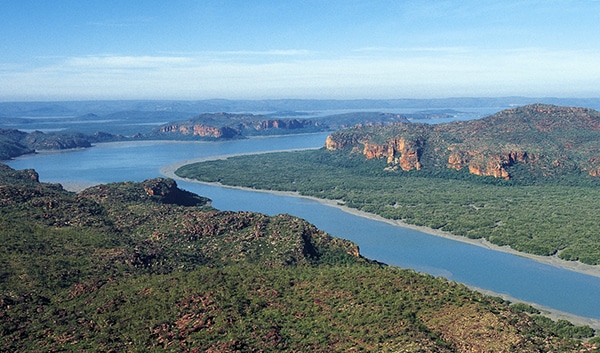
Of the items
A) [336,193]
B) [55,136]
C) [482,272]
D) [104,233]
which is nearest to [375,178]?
[336,193]

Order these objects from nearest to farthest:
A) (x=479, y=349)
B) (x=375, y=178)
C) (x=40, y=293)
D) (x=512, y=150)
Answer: (x=479, y=349) → (x=40, y=293) → (x=512, y=150) → (x=375, y=178)

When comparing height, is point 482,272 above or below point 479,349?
below

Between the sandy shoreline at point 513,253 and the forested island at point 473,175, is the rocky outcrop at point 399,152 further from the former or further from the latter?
the sandy shoreline at point 513,253

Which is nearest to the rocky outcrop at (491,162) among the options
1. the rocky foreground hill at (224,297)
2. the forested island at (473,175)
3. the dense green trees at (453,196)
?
the forested island at (473,175)

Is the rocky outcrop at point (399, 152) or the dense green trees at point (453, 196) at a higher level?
the rocky outcrop at point (399, 152)

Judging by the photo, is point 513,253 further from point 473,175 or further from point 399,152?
point 399,152

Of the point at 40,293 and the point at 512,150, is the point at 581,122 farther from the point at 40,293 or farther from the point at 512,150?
the point at 40,293

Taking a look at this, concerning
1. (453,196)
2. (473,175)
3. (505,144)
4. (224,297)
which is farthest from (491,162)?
(224,297)
